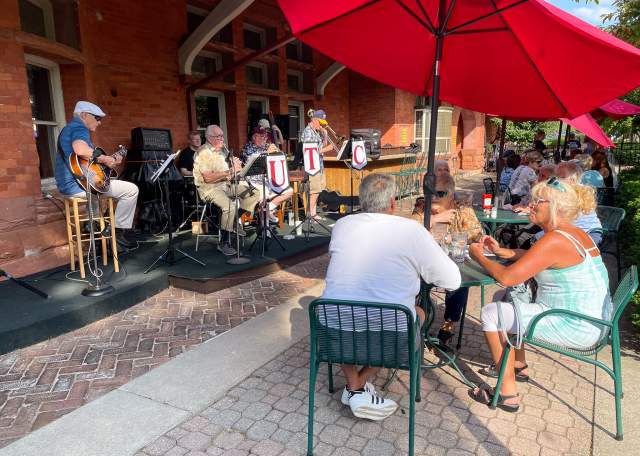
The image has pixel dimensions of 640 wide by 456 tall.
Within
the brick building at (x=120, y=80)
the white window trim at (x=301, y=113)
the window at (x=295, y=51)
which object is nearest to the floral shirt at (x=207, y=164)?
the brick building at (x=120, y=80)

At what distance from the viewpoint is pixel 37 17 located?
5.08 meters

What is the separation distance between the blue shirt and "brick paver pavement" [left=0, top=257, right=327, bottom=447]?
1.35 meters

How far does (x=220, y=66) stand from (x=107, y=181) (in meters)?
5.07

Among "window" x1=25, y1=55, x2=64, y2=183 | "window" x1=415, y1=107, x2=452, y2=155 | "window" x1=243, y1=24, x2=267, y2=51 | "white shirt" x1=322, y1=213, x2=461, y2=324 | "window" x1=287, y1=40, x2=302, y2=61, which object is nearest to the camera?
"white shirt" x1=322, y1=213, x2=461, y2=324

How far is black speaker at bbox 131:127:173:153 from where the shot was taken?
252 inches

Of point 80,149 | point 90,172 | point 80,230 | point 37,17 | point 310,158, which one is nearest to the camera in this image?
point 80,149

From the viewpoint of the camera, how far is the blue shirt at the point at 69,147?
4094 mm

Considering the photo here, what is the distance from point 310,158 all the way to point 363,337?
4165 mm

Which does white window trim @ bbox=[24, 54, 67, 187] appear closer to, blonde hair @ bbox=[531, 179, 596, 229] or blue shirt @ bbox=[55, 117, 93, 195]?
blue shirt @ bbox=[55, 117, 93, 195]

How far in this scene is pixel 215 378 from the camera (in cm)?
291

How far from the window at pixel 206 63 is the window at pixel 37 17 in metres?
3.12

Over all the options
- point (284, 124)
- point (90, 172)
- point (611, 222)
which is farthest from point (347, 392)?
point (284, 124)

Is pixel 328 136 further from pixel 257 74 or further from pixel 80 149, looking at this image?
pixel 80 149

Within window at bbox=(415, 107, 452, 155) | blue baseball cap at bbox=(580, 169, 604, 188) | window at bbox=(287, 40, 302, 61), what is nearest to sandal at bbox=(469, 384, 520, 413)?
blue baseball cap at bbox=(580, 169, 604, 188)
